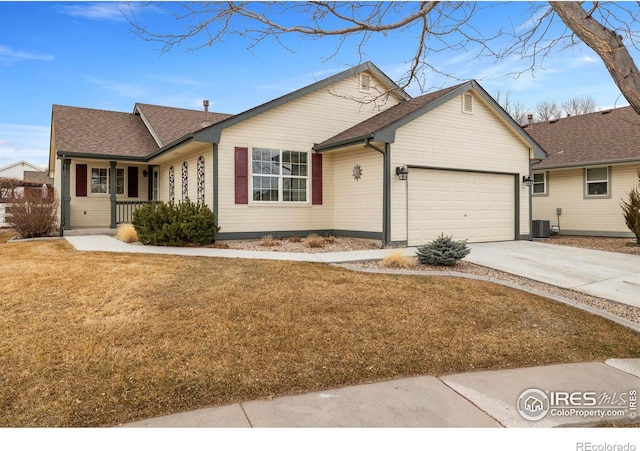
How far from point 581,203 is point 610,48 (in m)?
14.4

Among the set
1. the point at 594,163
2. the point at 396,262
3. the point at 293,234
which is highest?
the point at 594,163

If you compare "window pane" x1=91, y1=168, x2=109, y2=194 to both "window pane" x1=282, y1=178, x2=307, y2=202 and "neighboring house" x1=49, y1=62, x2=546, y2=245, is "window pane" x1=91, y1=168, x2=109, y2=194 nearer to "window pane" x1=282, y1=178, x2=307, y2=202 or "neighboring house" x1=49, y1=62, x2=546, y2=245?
"neighboring house" x1=49, y1=62, x2=546, y2=245

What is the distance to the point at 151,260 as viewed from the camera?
8.28 metres

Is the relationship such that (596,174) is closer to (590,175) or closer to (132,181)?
(590,175)

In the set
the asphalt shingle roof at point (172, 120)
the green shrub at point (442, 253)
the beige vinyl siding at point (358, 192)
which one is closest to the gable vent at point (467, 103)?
the beige vinyl siding at point (358, 192)

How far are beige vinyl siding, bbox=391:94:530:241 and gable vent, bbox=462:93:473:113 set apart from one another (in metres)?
0.12

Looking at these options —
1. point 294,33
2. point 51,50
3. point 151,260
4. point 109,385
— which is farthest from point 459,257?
point 51,50

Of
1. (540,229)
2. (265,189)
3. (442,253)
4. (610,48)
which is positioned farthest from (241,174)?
(540,229)

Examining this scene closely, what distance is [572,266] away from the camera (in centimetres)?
902

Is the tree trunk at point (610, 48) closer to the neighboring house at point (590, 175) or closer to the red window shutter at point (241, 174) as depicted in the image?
the red window shutter at point (241, 174)

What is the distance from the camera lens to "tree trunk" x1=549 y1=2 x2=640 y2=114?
13.4ft

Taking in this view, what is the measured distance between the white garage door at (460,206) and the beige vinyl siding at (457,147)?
0.27m

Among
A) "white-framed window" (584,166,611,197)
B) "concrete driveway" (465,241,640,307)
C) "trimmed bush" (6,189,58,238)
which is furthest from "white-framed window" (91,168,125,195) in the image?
"white-framed window" (584,166,611,197)

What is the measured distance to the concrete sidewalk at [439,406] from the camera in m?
2.91
